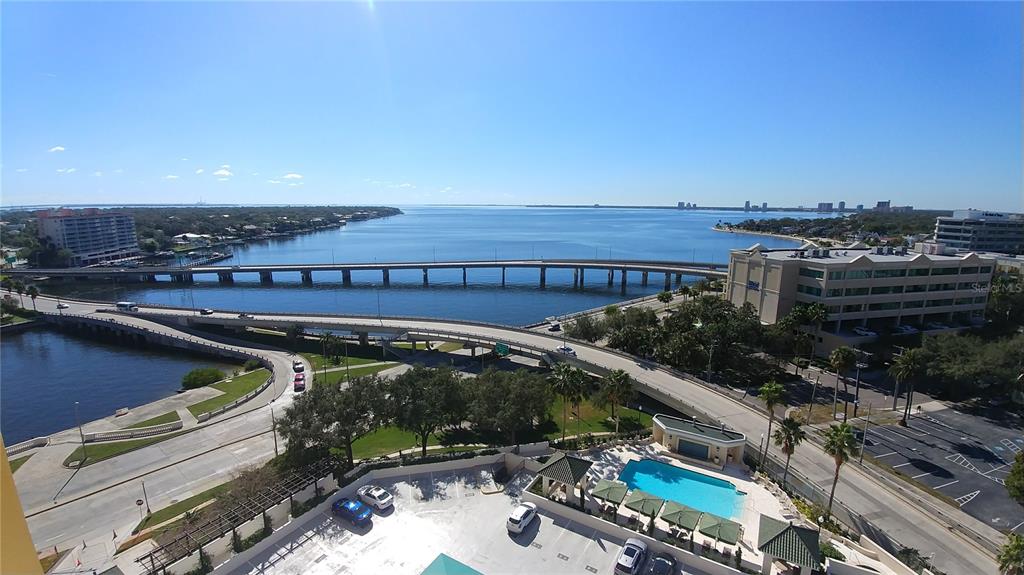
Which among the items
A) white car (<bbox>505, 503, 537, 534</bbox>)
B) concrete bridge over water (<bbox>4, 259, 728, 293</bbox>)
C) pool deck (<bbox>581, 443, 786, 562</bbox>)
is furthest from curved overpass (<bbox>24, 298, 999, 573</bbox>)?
concrete bridge over water (<bbox>4, 259, 728, 293</bbox>)

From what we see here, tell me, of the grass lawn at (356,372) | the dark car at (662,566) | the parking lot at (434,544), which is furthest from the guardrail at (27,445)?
the dark car at (662,566)

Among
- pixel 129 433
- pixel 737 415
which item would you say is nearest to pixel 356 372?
pixel 129 433

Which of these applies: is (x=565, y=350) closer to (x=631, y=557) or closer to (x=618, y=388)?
(x=618, y=388)

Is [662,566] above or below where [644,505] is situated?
below

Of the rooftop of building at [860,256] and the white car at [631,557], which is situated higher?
the rooftop of building at [860,256]

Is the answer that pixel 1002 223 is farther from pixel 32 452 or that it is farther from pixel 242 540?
pixel 32 452

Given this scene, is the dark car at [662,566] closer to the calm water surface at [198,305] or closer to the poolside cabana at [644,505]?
the poolside cabana at [644,505]
